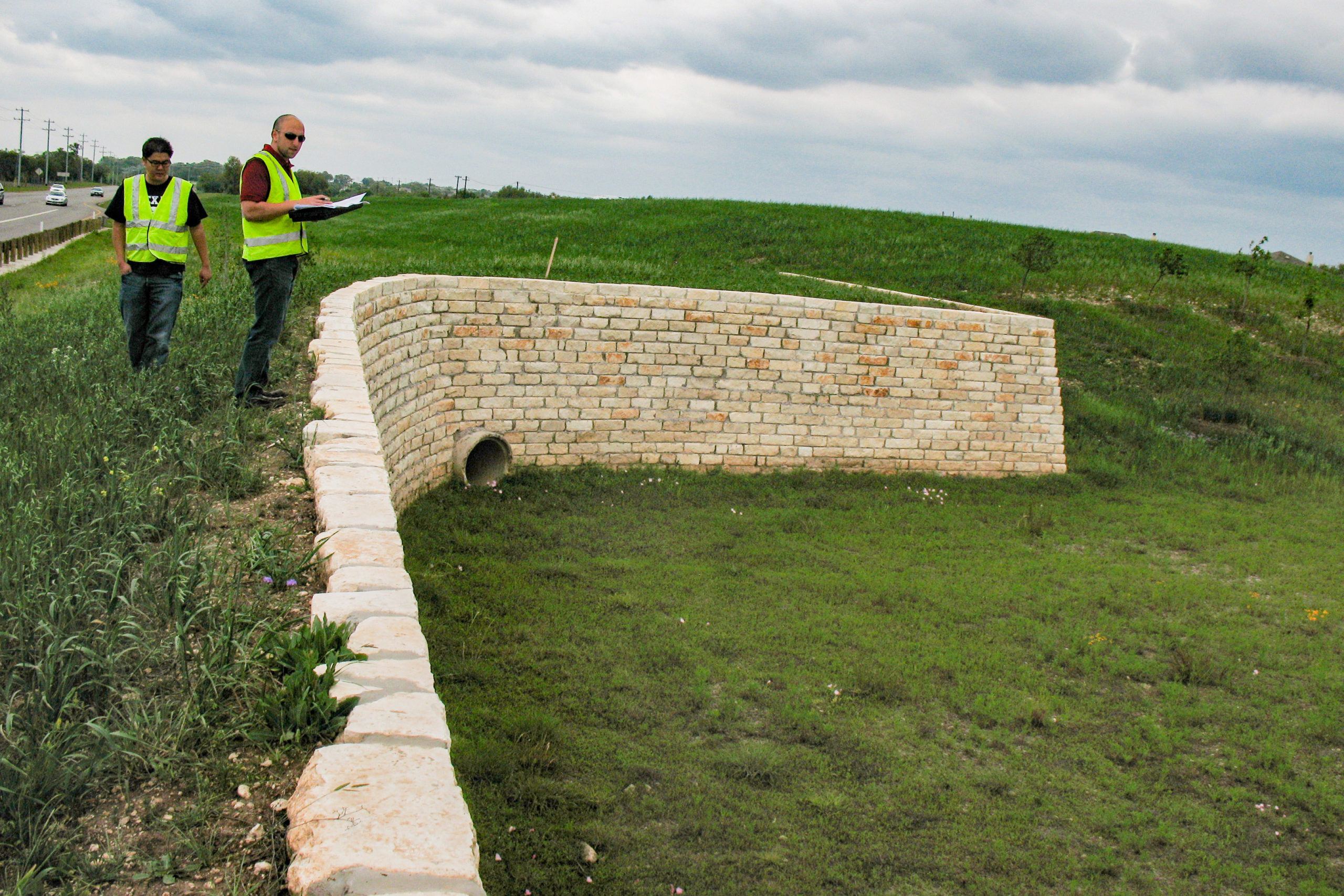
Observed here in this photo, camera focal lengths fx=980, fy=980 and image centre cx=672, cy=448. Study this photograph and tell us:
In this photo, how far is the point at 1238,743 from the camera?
6691mm

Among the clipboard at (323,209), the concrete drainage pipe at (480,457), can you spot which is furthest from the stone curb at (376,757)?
the concrete drainage pipe at (480,457)

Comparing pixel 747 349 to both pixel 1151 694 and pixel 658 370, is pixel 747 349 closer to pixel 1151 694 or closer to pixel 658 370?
pixel 658 370

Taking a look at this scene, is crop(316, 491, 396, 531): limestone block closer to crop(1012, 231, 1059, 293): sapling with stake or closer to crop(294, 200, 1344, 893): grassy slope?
crop(294, 200, 1344, 893): grassy slope

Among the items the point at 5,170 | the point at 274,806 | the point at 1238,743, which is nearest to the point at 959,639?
the point at 1238,743

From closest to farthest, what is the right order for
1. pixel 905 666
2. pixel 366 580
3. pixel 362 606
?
1. pixel 362 606
2. pixel 366 580
3. pixel 905 666

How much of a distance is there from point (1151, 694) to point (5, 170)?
9587 centimetres

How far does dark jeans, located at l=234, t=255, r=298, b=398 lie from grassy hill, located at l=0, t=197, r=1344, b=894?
Result: 22 cm

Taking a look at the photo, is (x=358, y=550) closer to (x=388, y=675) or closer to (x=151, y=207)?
(x=388, y=675)

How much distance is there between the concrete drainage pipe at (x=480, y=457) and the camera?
34.1 ft

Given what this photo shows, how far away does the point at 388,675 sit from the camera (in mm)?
3275

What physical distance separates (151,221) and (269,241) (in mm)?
944

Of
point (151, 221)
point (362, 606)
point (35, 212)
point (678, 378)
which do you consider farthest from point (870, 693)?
point (35, 212)

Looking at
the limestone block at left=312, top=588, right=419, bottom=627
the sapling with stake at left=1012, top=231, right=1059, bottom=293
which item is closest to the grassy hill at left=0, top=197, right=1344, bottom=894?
the limestone block at left=312, top=588, right=419, bottom=627

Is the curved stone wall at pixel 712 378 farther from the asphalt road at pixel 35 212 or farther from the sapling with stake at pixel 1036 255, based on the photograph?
the asphalt road at pixel 35 212
